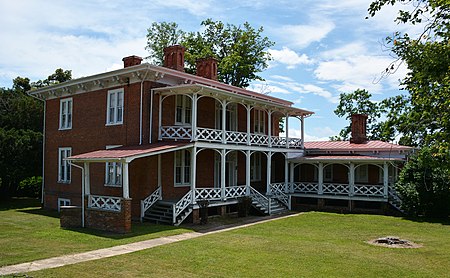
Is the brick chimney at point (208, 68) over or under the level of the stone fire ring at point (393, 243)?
over

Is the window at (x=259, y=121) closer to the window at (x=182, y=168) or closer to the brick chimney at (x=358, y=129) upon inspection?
the brick chimney at (x=358, y=129)

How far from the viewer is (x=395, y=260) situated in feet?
41.0

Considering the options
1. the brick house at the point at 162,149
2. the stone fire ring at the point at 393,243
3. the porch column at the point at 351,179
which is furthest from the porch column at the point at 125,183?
the porch column at the point at 351,179

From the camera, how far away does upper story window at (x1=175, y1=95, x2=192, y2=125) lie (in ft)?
73.0

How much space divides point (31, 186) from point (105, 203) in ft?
59.5

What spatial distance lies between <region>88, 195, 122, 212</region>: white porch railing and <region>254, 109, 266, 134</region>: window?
40.0 ft

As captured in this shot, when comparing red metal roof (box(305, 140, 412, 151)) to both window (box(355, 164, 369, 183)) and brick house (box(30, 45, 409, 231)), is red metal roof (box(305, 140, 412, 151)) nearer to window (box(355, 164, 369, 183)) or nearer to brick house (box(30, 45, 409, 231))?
brick house (box(30, 45, 409, 231))

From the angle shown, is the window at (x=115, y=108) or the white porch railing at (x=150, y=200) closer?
the white porch railing at (x=150, y=200)

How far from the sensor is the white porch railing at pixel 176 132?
2058 centimetres

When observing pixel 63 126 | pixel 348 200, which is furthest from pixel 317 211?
pixel 63 126

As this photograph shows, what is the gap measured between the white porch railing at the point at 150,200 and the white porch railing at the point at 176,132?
2551mm

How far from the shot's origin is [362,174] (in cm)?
2775

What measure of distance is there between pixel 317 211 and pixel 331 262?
14227 millimetres

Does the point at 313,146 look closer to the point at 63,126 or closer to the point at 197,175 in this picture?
the point at 197,175
